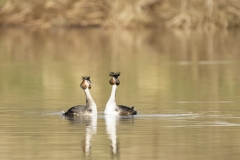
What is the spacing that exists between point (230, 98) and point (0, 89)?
482 centimetres

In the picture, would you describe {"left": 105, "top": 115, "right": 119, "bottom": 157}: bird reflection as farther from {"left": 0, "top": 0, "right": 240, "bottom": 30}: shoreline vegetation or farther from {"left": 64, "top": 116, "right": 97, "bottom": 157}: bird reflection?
{"left": 0, "top": 0, "right": 240, "bottom": 30}: shoreline vegetation

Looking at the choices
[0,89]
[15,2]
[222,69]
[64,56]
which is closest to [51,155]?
[0,89]

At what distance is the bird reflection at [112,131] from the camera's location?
12234mm

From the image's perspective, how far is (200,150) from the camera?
39.9 ft

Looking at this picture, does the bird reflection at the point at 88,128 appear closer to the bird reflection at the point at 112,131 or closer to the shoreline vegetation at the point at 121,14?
the bird reflection at the point at 112,131

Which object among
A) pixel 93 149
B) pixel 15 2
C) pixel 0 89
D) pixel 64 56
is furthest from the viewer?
pixel 15 2

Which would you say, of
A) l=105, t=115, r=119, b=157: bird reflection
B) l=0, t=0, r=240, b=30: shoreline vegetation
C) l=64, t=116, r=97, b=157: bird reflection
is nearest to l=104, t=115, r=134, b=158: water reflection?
l=105, t=115, r=119, b=157: bird reflection

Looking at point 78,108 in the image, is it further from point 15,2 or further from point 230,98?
point 15,2

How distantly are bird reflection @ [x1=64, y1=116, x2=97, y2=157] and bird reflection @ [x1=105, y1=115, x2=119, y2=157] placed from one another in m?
0.18

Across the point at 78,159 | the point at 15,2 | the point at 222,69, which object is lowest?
the point at 78,159

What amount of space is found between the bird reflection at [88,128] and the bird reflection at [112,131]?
185 millimetres

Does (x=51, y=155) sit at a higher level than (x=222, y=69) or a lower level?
lower

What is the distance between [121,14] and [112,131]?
125ft

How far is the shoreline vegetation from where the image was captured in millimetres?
50812
